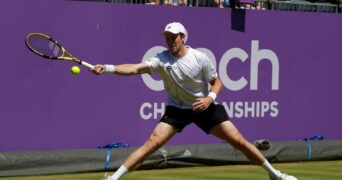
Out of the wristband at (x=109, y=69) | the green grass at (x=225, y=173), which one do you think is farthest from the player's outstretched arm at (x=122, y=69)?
the green grass at (x=225, y=173)

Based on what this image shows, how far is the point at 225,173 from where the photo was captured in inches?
428

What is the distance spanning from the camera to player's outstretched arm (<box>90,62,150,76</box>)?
793 centimetres

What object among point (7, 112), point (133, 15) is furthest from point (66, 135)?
point (133, 15)

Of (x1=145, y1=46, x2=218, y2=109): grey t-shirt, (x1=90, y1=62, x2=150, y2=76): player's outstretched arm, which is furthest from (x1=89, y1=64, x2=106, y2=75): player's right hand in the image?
(x1=145, y1=46, x2=218, y2=109): grey t-shirt

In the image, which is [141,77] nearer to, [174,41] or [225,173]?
[225,173]

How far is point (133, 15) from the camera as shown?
39.2 ft

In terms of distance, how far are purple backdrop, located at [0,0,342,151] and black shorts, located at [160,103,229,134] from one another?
313 cm

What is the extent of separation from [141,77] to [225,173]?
211cm

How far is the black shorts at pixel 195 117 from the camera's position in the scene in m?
8.52

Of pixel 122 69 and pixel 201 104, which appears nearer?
pixel 122 69

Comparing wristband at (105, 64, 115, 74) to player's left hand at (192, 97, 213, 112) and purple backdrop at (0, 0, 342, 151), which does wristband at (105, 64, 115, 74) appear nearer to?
player's left hand at (192, 97, 213, 112)

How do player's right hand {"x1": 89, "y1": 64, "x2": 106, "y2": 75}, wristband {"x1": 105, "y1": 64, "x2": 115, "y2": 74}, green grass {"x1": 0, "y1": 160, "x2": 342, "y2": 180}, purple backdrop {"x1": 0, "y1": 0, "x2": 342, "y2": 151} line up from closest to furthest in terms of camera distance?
player's right hand {"x1": 89, "y1": 64, "x2": 106, "y2": 75}, wristband {"x1": 105, "y1": 64, "x2": 115, "y2": 74}, green grass {"x1": 0, "y1": 160, "x2": 342, "y2": 180}, purple backdrop {"x1": 0, "y1": 0, "x2": 342, "y2": 151}

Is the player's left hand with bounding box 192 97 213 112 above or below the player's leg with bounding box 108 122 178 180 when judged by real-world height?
above

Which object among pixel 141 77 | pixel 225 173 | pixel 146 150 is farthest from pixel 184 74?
pixel 141 77
